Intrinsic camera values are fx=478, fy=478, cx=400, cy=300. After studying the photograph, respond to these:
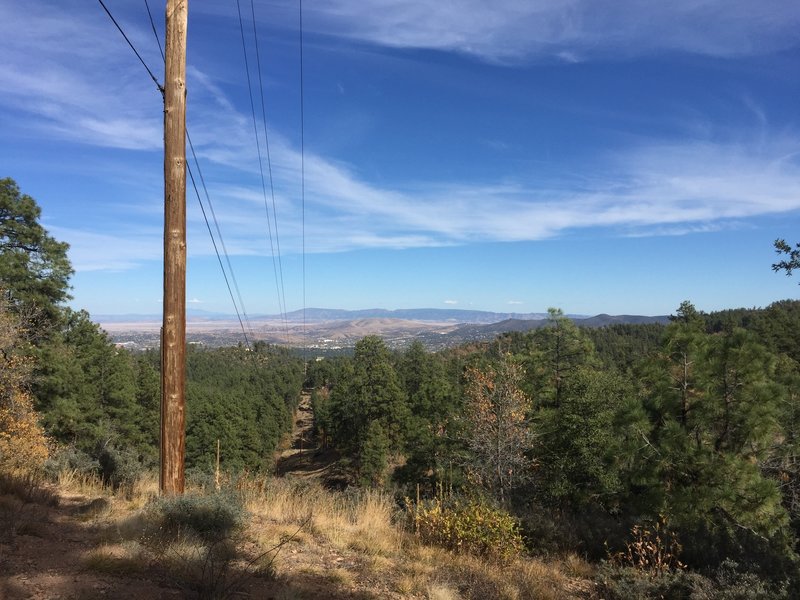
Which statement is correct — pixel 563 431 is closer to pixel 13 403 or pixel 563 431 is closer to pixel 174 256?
pixel 174 256

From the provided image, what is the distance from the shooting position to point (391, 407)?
36.5m

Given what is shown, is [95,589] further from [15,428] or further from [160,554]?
[15,428]

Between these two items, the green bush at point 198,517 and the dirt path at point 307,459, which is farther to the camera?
the dirt path at point 307,459

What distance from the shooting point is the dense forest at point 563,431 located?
299 inches

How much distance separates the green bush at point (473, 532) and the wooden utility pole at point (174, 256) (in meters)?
3.16

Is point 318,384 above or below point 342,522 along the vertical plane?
below

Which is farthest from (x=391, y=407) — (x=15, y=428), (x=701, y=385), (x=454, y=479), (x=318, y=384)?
(x=318, y=384)

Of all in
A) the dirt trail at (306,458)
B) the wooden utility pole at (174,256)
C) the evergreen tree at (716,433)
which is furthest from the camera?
the dirt trail at (306,458)

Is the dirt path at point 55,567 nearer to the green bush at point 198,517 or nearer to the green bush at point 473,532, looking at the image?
the green bush at point 198,517

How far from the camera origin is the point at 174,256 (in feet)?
17.5

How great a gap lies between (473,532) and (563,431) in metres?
11.8

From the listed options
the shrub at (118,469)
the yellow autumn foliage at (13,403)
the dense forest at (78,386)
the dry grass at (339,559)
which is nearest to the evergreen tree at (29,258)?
the dense forest at (78,386)

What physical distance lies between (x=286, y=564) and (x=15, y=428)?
1243cm

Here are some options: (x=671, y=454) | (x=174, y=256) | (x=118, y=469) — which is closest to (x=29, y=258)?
(x=118, y=469)
